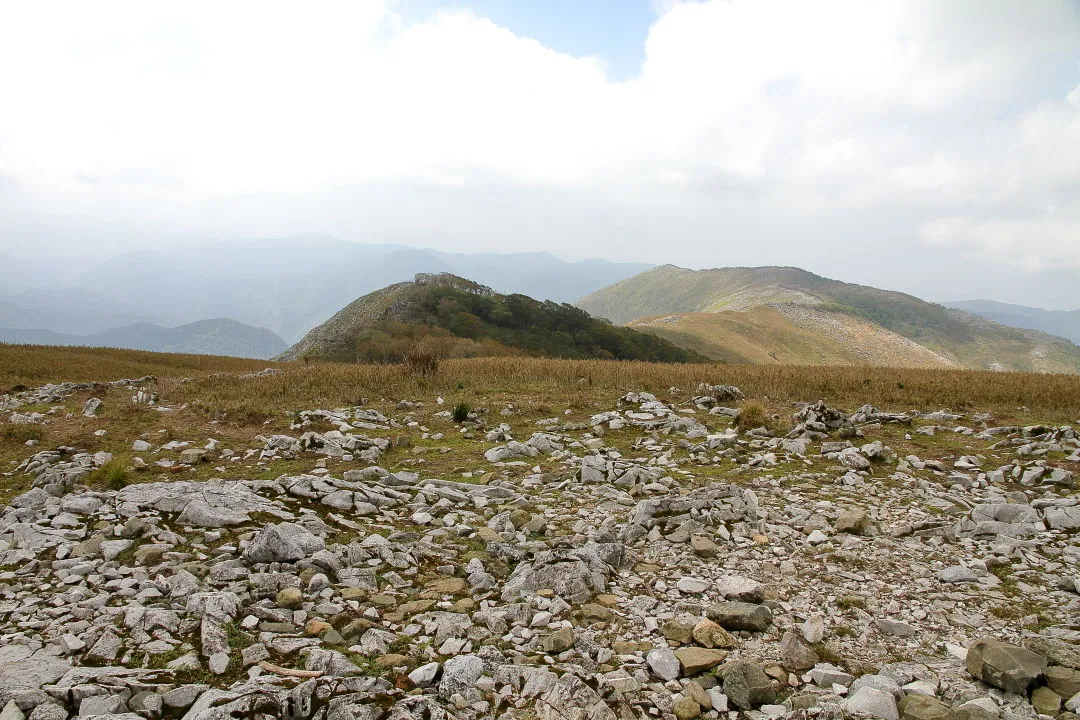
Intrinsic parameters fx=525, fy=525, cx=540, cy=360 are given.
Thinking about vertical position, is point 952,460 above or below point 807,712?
above

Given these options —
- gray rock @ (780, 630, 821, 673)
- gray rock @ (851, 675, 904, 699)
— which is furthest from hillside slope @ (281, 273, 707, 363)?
gray rock @ (851, 675, 904, 699)

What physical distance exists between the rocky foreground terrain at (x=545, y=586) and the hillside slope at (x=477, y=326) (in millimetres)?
48408

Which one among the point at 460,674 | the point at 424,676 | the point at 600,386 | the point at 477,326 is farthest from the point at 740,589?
the point at 477,326

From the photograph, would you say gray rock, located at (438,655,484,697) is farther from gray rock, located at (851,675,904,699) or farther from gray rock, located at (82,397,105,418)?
gray rock, located at (82,397,105,418)

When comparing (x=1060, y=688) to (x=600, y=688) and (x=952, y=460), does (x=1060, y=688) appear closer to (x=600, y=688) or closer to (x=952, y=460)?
(x=600, y=688)

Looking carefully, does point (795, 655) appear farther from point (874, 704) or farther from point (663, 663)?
point (663, 663)

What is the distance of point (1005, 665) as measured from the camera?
3.57m

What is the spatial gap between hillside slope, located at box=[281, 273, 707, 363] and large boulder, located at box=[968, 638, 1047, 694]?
5324 cm

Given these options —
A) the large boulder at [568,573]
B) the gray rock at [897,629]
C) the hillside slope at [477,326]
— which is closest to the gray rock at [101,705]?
the large boulder at [568,573]

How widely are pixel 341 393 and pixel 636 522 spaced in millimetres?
11957

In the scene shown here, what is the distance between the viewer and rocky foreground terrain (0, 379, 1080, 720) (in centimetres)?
350

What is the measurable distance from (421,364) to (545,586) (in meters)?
15.2

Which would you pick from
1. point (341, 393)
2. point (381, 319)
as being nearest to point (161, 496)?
point (341, 393)

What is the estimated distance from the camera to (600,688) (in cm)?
362
